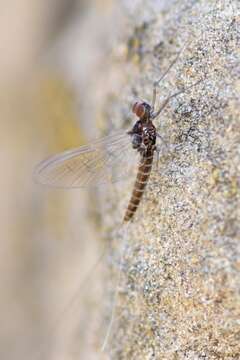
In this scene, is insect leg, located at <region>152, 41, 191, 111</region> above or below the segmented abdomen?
above

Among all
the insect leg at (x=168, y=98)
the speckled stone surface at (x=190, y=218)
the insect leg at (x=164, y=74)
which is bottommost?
the speckled stone surface at (x=190, y=218)

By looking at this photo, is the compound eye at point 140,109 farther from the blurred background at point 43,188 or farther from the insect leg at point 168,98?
the blurred background at point 43,188

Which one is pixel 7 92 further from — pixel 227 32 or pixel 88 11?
pixel 227 32

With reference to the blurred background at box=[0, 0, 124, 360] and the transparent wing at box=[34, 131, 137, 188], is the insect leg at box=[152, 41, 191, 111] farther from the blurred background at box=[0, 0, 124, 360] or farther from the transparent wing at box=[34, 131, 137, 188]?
the blurred background at box=[0, 0, 124, 360]

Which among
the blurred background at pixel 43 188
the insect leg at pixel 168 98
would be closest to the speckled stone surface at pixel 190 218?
the insect leg at pixel 168 98

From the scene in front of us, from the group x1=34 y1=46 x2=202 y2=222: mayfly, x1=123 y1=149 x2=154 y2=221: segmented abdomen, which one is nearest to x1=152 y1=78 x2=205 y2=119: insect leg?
x1=34 y1=46 x2=202 y2=222: mayfly

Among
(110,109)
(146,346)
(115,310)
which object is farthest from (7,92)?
(146,346)

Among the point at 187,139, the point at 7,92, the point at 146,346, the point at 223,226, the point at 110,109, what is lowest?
the point at 146,346
